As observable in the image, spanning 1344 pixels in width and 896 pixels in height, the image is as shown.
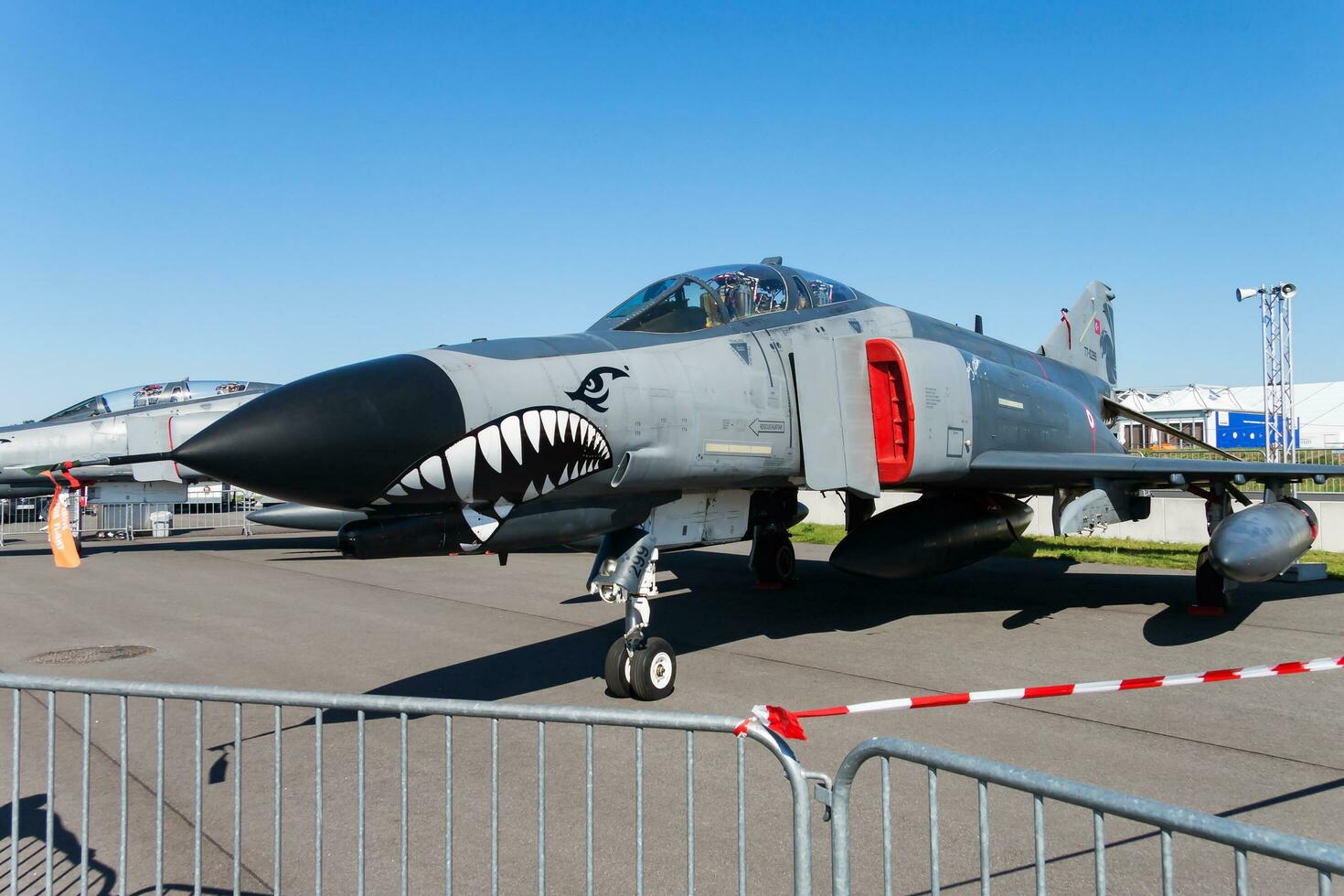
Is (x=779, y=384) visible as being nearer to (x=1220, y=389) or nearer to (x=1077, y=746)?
(x=1077, y=746)

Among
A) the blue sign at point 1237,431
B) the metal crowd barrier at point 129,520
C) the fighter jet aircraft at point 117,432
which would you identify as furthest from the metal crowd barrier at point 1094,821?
the blue sign at point 1237,431

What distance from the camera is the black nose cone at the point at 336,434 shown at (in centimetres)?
438

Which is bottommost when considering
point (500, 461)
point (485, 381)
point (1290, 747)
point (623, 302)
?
point (1290, 747)

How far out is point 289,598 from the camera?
1195cm

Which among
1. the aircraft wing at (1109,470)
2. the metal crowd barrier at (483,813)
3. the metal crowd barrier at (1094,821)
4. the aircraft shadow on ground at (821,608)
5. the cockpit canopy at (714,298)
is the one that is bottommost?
the aircraft shadow on ground at (821,608)

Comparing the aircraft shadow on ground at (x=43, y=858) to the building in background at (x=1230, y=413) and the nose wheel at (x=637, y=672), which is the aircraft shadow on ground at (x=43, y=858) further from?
the building in background at (x=1230, y=413)

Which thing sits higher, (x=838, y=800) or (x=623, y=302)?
(x=623, y=302)

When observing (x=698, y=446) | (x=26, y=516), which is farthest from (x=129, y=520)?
(x=698, y=446)

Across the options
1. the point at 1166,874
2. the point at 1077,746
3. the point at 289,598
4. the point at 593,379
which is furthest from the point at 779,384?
the point at 289,598

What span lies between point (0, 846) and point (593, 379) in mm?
3609

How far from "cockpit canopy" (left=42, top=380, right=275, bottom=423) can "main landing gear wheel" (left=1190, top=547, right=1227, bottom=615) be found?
17145 millimetres

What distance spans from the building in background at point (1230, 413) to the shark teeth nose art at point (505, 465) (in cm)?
5452

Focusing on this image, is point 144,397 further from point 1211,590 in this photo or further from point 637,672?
point 1211,590

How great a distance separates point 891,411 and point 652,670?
2.82 metres
